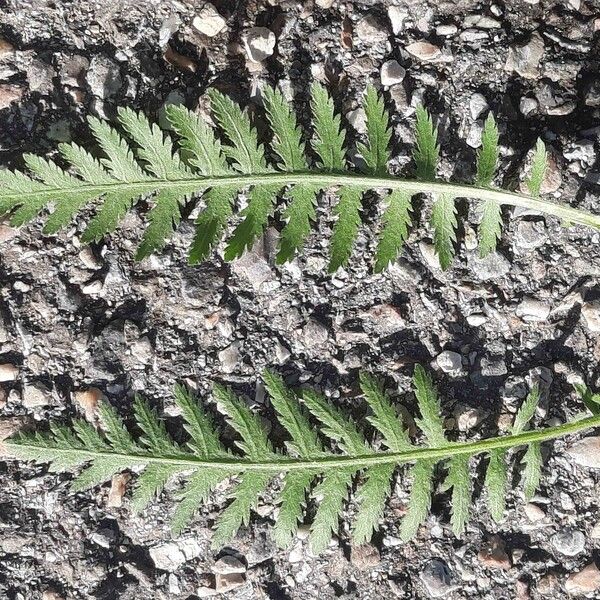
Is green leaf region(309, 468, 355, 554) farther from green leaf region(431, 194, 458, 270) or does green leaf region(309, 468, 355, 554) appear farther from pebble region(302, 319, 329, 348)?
green leaf region(431, 194, 458, 270)

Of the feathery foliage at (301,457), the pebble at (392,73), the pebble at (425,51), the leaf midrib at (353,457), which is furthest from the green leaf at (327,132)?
the leaf midrib at (353,457)

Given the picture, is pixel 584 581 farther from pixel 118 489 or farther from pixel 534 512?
pixel 118 489

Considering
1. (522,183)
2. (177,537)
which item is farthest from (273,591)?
(522,183)

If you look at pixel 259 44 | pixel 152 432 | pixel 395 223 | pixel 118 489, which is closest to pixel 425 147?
pixel 395 223

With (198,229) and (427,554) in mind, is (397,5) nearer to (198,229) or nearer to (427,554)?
(198,229)

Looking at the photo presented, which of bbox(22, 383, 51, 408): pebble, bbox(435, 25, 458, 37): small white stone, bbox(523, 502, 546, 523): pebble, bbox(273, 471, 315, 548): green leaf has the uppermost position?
bbox(435, 25, 458, 37): small white stone

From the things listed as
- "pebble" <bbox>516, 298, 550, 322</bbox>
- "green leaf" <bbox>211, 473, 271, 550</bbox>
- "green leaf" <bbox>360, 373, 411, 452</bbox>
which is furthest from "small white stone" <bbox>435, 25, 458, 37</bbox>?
"green leaf" <bbox>211, 473, 271, 550</bbox>
